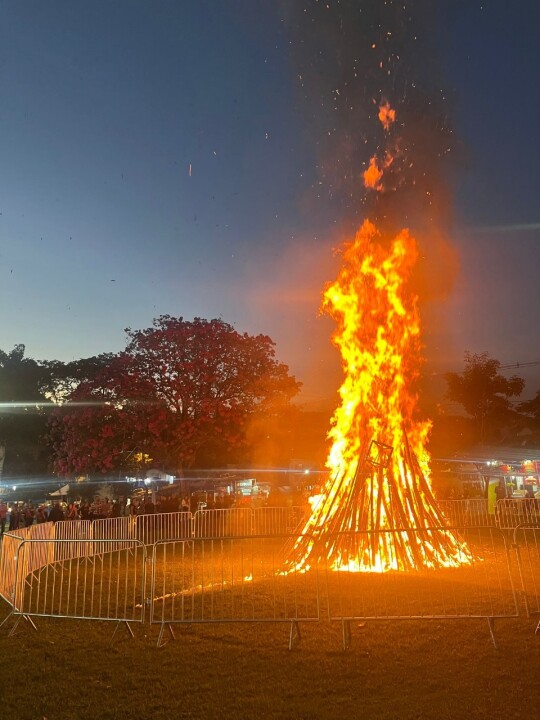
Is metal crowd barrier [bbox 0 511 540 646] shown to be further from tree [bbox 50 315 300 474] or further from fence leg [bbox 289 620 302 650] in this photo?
tree [bbox 50 315 300 474]

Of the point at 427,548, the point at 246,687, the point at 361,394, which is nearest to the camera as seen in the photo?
the point at 246,687

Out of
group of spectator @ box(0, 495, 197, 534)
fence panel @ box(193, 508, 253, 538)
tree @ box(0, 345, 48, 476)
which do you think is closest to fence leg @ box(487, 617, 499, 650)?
fence panel @ box(193, 508, 253, 538)

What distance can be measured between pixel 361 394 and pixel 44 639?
28.8ft

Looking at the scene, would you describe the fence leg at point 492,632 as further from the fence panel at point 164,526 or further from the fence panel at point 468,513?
the fence panel at point 468,513

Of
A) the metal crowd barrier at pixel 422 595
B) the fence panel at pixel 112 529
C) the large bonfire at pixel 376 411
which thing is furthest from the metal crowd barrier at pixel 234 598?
the fence panel at pixel 112 529

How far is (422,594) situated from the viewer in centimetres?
895

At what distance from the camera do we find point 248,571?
497 inches

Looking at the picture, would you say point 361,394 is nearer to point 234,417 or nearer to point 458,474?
point 234,417

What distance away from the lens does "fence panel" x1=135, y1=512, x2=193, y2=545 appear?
58.1 feet

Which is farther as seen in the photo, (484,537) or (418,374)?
(484,537)

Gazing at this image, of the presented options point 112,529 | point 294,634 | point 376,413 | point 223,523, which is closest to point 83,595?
point 294,634

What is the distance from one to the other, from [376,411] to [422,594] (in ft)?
17.6

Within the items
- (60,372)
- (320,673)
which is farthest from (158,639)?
(60,372)

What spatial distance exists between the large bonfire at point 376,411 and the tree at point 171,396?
8.56 metres
